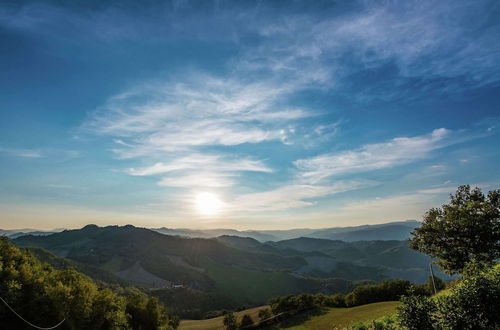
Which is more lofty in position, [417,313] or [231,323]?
[417,313]

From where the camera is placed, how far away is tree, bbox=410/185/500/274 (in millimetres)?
40250

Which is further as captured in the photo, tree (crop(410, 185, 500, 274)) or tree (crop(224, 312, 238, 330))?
tree (crop(224, 312, 238, 330))

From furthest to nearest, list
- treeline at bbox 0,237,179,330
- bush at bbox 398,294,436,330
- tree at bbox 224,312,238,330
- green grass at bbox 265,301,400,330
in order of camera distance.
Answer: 1. tree at bbox 224,312,238,330
2. green grass at bbox 265,301,400,330
3. treeline at bbox 0,237,179,330
4. bush at bbox 398,294,436,330

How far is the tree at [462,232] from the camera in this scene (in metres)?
40.2

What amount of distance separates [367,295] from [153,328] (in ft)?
243

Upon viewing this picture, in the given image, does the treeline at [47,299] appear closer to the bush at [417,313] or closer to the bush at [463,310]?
the bush at [417,313]

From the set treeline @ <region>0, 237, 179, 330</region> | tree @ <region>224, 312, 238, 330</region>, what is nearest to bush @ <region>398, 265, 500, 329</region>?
treeline @ <region>0, 237, 179, 330</region>

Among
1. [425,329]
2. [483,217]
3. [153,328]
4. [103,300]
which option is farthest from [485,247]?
[153,328]

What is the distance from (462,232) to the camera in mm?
42219

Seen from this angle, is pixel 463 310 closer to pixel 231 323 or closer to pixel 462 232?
pixel 462 232

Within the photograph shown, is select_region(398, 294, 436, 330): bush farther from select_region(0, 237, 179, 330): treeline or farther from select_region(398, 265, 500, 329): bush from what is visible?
select_region(0, 237, 179, 330): treeline

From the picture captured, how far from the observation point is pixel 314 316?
95.4 meters

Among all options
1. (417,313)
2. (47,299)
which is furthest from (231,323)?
(417,313)

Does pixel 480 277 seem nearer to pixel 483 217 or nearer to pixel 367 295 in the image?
pixel 483 217
